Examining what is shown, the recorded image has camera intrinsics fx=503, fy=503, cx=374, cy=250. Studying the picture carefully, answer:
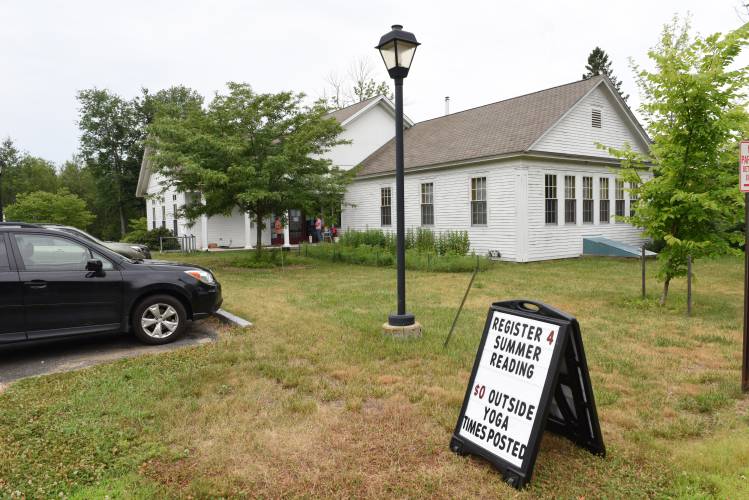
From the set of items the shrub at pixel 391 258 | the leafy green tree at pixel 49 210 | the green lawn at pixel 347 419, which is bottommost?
the green lawn at pixel 347 419

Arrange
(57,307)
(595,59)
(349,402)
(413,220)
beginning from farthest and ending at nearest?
(595,59), (413,220), (57,307), (349,402)

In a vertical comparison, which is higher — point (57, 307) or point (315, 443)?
point (57, 307)

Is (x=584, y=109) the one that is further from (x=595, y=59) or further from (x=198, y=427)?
(x=595, y=59)

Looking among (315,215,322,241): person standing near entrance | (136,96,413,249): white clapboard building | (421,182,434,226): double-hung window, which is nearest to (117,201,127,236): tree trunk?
(136,96,413,249): white clapboard building

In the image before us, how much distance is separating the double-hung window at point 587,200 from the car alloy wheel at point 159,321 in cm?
1518

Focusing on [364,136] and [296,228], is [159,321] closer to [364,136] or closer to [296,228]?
[296,228]

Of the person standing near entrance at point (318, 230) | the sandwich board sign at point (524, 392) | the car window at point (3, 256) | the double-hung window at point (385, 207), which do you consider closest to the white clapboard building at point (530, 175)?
the double-hung window at point (385, 207)

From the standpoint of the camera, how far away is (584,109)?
1744 centimetres

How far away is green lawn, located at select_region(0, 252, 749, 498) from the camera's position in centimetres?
307

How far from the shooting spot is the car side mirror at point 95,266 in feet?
18.9

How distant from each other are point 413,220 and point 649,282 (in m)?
9.74

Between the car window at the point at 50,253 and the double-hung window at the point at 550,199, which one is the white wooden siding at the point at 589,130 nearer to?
the double-hung window at the point at 550,199

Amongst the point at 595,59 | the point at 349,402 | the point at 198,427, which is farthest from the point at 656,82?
the point at 595,59

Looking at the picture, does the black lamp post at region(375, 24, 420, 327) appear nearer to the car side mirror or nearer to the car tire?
the car tire
